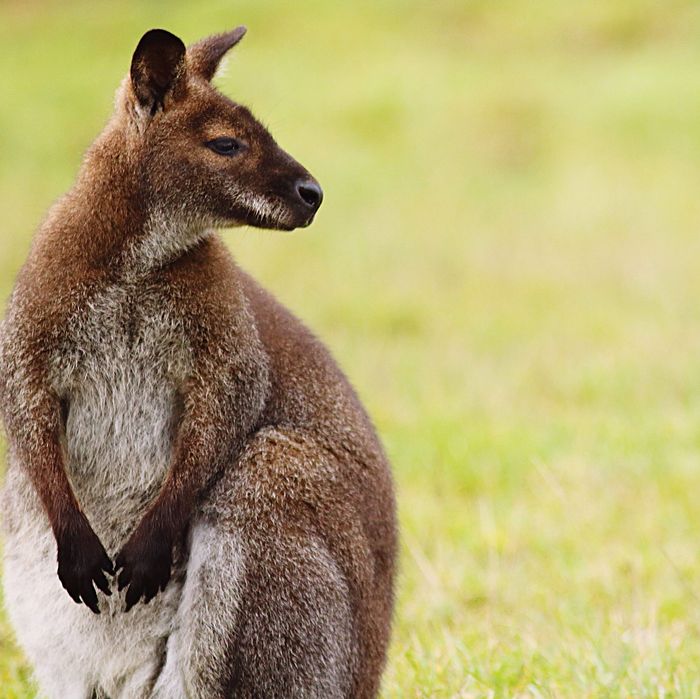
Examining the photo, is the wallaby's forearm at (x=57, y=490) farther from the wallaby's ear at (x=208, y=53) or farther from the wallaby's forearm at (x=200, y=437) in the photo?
the wallaby's ear at (x=208, y=53)

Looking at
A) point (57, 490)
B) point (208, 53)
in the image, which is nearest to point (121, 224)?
point (208, 53)

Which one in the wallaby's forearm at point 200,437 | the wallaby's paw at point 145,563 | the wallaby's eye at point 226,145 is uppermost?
the wallaby's eye at point 226,145

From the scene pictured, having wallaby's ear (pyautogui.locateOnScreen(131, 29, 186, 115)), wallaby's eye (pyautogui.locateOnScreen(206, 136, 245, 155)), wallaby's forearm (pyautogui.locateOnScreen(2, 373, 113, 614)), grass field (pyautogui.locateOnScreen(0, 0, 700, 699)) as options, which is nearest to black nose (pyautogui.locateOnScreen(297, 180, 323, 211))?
wallaby's eye (pyautogui.locateOnScreen(206, 136, 245, 155))

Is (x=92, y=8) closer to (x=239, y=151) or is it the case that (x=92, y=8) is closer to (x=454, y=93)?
(x=454, y=93)

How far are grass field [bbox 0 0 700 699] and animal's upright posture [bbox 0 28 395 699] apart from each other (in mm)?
807

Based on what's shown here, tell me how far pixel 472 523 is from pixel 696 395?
2.82 metres

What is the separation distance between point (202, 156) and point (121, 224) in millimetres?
324

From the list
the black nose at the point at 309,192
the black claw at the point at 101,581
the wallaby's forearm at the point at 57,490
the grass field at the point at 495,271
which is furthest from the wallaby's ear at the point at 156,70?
the grass field at the point at 495,271

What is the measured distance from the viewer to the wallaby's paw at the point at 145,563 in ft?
13.0

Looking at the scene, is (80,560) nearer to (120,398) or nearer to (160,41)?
(120,398)

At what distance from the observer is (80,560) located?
13.0ft

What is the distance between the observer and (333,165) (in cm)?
1722

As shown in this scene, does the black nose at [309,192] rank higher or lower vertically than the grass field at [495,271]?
higher

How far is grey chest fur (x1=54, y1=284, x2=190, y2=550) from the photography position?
4074 millimetres
